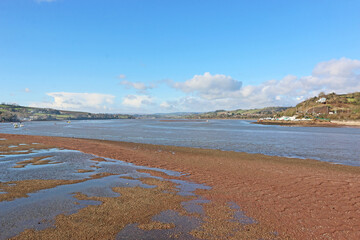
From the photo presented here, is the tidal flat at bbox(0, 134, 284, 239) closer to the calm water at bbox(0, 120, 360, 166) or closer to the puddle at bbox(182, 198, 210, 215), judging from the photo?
the puddle at bbox(182, 198, 210, 215)

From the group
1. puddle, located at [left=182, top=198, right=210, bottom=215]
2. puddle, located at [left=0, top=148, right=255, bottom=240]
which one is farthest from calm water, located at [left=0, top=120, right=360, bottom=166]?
puddle, located at [left=182, top=198, right=210, bottom=215]

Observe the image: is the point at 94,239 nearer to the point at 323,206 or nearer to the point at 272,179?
the point at 323,206

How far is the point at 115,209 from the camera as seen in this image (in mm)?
9688

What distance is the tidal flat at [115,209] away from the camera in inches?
302

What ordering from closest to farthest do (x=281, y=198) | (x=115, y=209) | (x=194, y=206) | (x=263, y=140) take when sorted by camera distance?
(x=115, y=209) → (x=194, y=206) → (x=281, y=198) → (x=263, y=140)

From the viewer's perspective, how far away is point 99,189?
41.5 feet

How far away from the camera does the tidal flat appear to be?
7672 mm

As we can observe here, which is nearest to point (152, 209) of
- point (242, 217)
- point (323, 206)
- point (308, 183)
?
point (242, 217)

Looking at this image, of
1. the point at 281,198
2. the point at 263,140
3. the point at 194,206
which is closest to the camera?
the point at 194,206

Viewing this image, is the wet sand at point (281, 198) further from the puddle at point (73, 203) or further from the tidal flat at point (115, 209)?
the puddle at point (73, 203)

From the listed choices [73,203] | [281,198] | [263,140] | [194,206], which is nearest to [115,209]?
[73,203]

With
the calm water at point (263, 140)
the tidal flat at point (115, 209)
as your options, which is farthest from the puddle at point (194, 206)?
the calm water at point (263, 140)

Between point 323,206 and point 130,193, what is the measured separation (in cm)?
1026

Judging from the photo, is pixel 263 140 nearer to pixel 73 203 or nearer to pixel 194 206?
pixel 194 206
